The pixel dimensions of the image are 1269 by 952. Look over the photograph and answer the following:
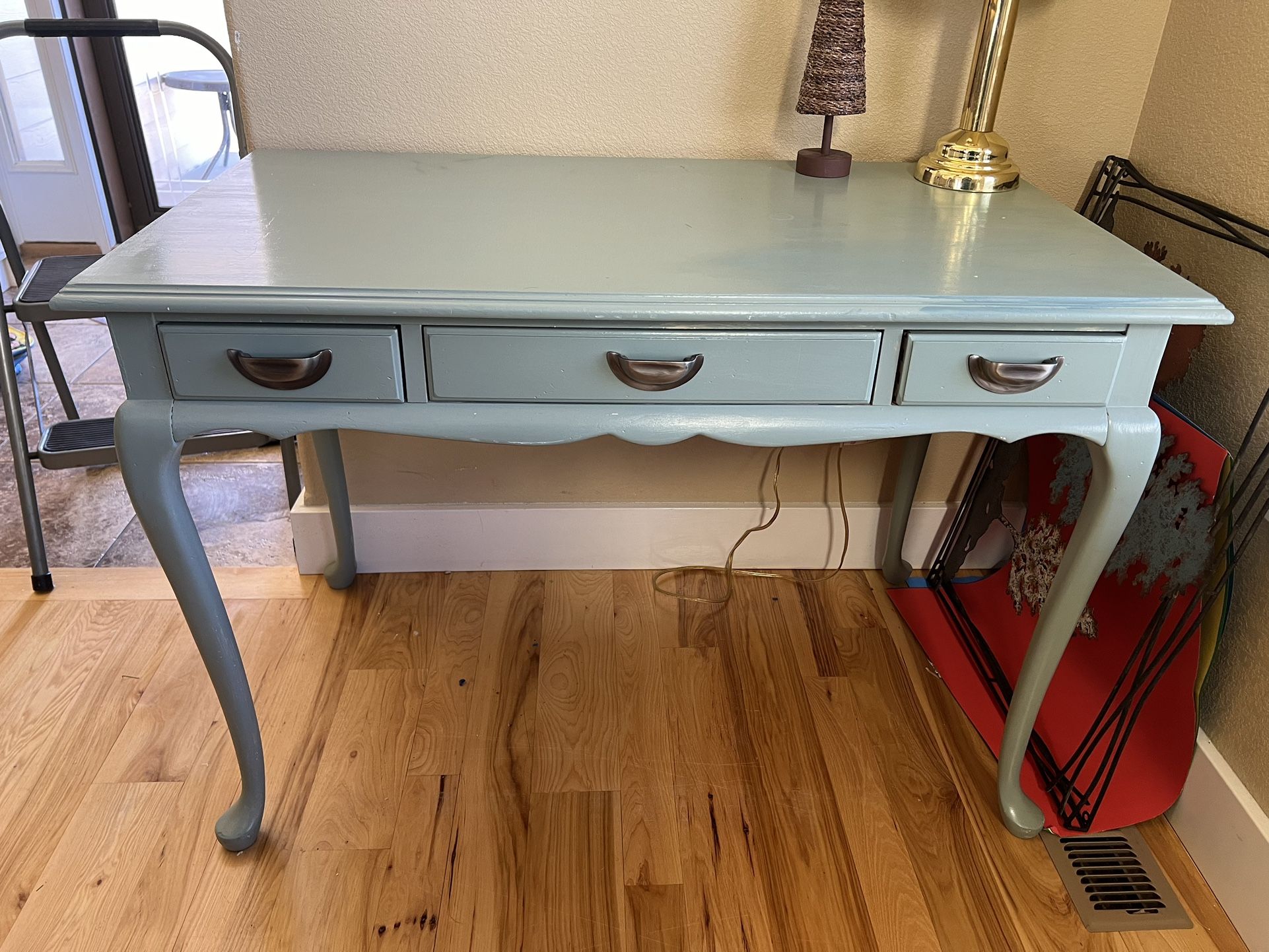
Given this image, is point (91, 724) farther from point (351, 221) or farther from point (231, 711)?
point (351, 221)

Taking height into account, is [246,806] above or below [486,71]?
below

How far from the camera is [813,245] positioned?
1211 mm

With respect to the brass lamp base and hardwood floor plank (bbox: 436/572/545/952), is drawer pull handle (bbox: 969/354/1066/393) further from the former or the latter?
hardwood floor plank (bbox: 436/572/545/952)

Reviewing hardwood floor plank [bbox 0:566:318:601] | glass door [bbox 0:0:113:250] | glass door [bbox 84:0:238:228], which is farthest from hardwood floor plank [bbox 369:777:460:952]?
glass door [bbox 0:0:113:250]

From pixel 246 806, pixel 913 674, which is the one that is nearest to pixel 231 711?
A: pixel 246 806

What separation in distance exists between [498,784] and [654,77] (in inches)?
47.3

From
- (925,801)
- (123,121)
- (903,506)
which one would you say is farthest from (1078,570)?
(123,121)

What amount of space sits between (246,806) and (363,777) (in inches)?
7.3

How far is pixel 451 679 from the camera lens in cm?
171

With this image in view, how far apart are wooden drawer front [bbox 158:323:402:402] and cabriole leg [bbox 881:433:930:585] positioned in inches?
42.1

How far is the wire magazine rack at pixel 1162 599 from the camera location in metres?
1.33

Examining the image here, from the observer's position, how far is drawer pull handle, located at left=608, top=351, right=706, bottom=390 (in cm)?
108

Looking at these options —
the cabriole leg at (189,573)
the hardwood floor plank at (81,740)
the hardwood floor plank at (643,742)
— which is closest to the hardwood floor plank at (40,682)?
the hardwood floor plank at (81,740)

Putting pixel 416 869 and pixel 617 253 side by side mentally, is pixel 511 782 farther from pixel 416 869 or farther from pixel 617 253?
pixel 617 253
